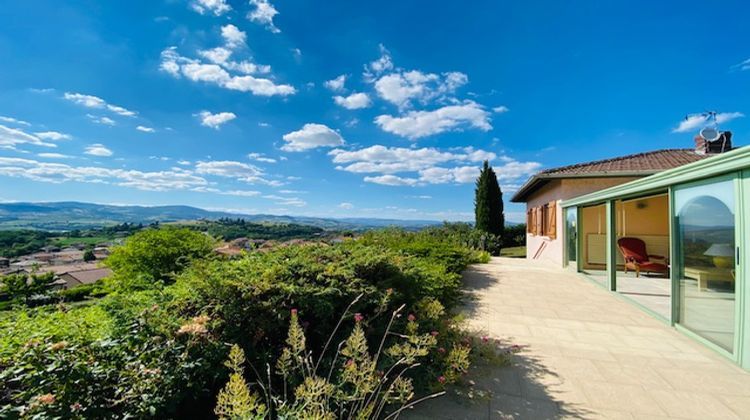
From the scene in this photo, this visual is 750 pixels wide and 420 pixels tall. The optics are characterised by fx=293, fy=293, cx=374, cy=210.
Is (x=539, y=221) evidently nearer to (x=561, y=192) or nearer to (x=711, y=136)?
(x=561, y=192)

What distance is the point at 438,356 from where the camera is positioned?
8.73ft

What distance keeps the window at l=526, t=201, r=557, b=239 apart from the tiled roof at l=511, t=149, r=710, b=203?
1.05m

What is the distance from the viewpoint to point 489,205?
62.8 feet

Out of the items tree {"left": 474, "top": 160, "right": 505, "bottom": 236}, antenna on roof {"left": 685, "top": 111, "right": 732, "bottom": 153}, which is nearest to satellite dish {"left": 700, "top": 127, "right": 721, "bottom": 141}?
antenna on roof {"left": 685, "top": 111, "right": 732, "bottom": 153}

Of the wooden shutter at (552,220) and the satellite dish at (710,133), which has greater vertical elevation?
the satellite dish at (710,133)

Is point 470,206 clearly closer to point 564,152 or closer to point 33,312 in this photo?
point 564,152

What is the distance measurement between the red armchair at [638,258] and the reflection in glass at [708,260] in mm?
4391

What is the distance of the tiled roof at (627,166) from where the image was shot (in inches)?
364

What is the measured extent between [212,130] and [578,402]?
14.8 meters

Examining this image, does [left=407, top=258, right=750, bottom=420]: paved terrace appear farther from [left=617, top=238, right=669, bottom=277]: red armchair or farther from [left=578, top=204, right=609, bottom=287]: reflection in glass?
[left=578, top=204, right=609, bottom=287]: reflection in glass

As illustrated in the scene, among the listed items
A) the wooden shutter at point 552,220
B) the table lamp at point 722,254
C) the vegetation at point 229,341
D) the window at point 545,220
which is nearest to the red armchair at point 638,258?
the wooden shutter at point 552,220

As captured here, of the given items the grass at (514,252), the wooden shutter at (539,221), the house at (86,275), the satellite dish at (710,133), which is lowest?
the grass at (514,252)

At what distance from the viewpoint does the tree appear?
19141 mm

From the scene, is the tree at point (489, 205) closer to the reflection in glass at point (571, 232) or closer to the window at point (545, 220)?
the window at point (545, 220)
